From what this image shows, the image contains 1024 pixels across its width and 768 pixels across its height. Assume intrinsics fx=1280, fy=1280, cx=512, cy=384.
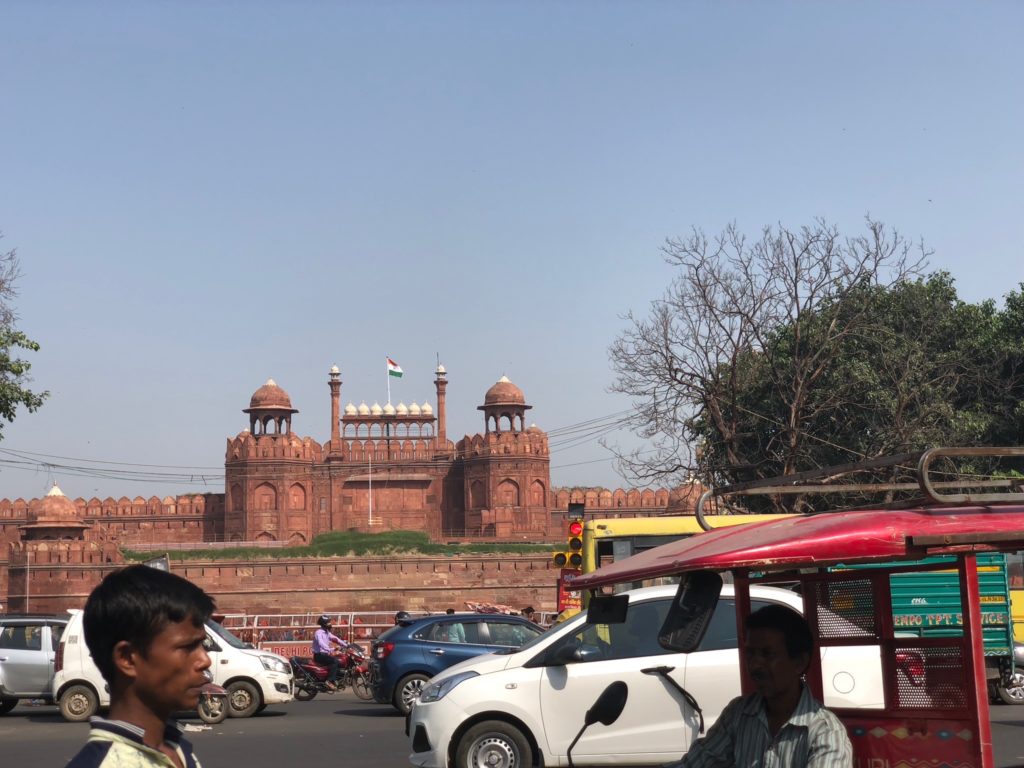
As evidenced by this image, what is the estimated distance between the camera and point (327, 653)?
15.0 m

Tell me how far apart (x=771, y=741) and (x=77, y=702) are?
416 inches

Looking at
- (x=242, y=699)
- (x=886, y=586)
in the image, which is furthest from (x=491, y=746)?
(x=242, y=699)

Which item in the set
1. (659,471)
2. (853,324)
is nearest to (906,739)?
(659,471)

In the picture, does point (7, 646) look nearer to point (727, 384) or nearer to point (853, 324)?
point (727, 384)

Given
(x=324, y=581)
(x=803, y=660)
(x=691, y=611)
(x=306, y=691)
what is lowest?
(x=306, y=691)

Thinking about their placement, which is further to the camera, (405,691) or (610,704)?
(405,691)

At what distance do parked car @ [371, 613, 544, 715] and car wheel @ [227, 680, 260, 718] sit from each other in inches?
48.9

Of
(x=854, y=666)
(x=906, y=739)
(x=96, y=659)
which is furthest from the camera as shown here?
(x=854, y=666)

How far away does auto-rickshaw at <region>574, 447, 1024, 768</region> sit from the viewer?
3213mm

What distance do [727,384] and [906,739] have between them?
1857 centimetres

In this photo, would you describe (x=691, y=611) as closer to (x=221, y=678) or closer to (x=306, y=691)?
(x=221, y=678)

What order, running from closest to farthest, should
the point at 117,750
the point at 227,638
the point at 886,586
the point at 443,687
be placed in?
the point at 117,750, the point at 886,586, the point at 443,687, the point at 227,638

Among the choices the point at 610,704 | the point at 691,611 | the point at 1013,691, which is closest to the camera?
the point at 691,611

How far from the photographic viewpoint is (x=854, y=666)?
4180 mm
